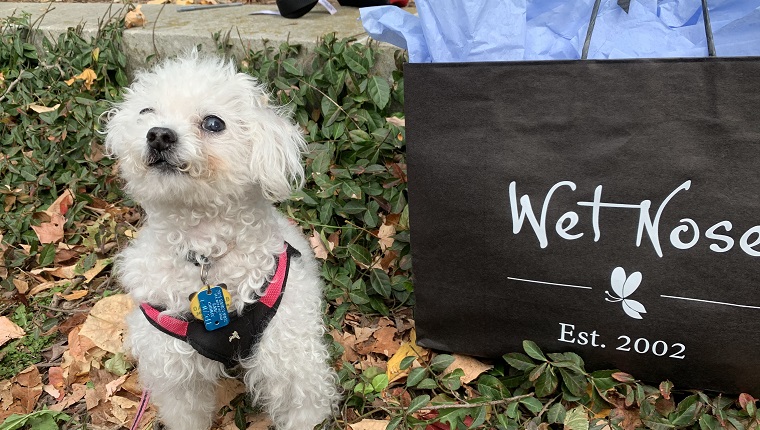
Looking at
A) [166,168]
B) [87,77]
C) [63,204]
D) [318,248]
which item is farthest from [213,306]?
[87,77]

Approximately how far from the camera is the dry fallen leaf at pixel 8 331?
2371 mm

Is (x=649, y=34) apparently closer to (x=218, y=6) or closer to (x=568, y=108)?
(x=568, y=108)

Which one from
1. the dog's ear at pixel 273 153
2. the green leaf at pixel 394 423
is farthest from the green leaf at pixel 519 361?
the dog's ear at pixel 273 153

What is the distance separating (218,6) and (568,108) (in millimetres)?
2815

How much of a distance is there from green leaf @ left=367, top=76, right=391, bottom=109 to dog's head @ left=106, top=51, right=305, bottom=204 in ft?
2.59

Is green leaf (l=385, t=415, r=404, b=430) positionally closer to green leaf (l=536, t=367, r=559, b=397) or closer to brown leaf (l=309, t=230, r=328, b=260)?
green leaf (l=536, t=367, r=559, b=397)

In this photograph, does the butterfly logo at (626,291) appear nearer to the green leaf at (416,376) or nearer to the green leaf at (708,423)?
the green leaf at (708,423)

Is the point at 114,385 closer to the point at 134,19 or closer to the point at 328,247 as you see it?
the point at 328,247

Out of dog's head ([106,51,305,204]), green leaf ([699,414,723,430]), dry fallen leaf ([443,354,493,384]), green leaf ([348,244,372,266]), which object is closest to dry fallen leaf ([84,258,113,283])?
dog's head ([106,51,305,204])

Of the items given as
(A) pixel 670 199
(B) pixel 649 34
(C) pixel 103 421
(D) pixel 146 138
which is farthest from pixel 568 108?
(C) pixel 103 421

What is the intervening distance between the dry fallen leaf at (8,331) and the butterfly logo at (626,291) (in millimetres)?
2266

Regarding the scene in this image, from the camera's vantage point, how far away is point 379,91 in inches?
98.2

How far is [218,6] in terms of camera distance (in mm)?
3656

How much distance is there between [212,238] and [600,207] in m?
1.06
